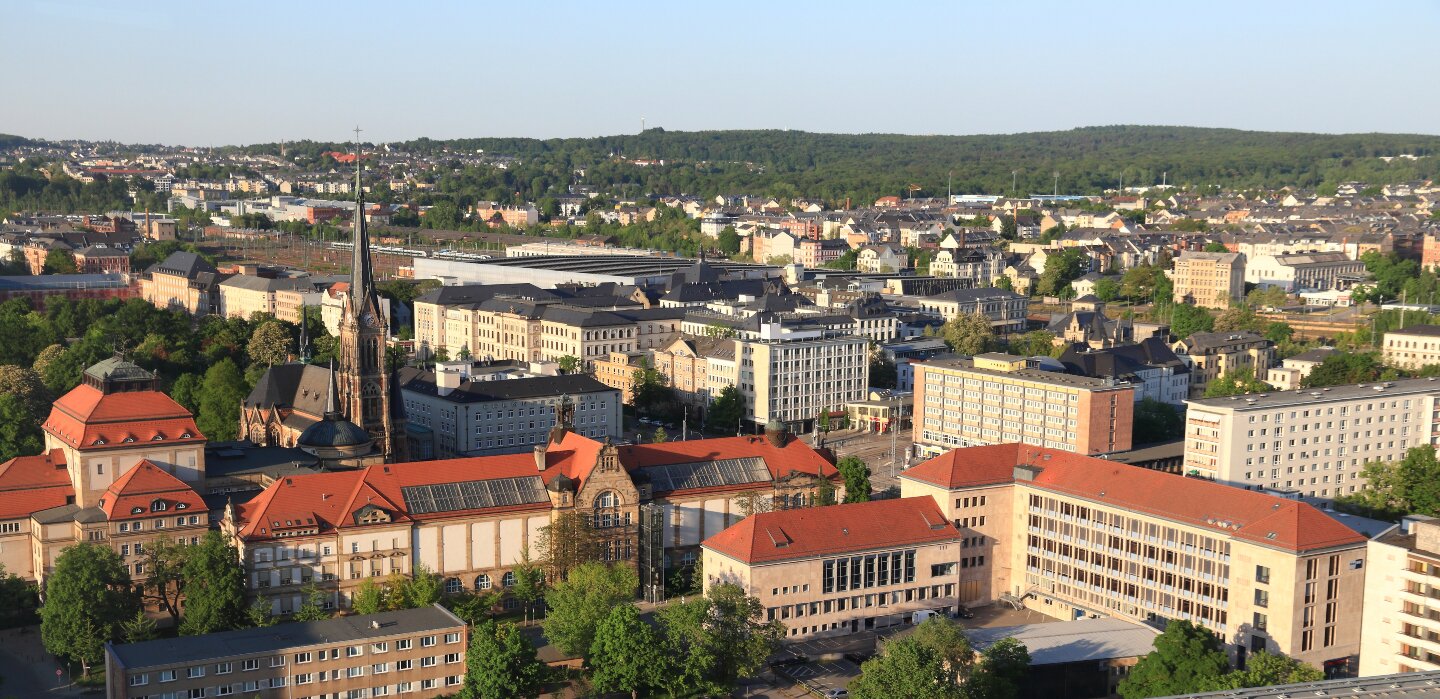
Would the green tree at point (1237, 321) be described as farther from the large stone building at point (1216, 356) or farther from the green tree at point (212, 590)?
the green tree at point (212, 590)

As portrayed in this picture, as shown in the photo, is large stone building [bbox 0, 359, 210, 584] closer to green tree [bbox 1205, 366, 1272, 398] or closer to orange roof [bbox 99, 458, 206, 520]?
orange roof [bbox 99, 458, 206, 520]

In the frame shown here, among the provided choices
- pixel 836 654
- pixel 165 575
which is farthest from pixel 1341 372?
pixel 165 575

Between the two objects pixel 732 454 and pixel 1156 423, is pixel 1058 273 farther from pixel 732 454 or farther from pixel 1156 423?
pixel 732 454

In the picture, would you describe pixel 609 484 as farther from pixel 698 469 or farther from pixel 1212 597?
pixel 1212 597

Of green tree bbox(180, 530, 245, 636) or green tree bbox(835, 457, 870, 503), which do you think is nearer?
green tree bbox(180, 530, 245, 636)

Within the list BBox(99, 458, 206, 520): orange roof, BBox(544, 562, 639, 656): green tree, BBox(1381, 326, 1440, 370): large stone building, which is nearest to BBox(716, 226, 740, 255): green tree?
BBox(1381, 326, 1440, 370): large stone building

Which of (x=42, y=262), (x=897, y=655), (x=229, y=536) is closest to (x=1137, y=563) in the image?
(x=897, y=655)
